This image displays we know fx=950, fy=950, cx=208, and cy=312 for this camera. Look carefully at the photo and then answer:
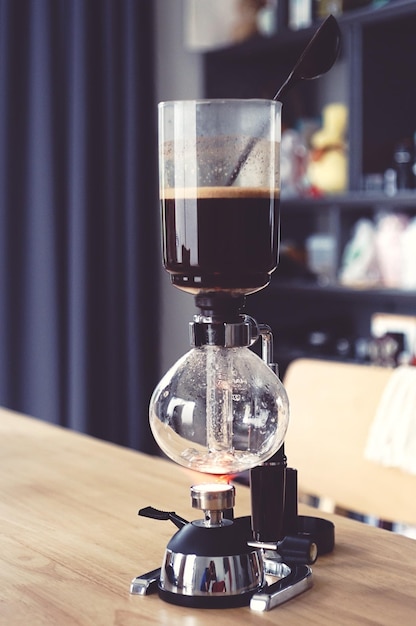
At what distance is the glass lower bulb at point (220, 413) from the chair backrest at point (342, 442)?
0.59 metres

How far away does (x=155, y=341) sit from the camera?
358cm

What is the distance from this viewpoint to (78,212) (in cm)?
326

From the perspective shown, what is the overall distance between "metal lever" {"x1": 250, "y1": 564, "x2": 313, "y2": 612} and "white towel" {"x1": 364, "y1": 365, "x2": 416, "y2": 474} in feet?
1.76

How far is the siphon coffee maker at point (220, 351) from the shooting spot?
0.86 metres

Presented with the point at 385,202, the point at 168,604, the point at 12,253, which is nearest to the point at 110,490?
the point at 168,604

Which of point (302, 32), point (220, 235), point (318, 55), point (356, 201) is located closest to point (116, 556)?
point (220, 235)

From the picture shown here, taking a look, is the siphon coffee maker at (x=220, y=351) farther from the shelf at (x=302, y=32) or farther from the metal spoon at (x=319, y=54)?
the shelf at (x=302, y=32)

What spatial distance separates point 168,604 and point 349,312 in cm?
263

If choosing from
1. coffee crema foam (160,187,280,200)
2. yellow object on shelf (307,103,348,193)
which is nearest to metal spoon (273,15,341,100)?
coffee crema foam (160,187,280,200)

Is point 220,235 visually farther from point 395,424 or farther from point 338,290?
point 338,290

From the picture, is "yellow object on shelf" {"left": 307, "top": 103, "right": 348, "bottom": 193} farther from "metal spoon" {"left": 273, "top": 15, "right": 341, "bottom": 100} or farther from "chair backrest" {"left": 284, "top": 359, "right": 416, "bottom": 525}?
"metal spoon" {"left": 273, "top": 15, "right": 341, "bottom": 100}

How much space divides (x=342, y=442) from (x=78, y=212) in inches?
75.9

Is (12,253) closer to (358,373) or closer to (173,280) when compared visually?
(358,373)

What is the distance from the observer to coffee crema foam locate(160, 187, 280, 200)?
860 mm
